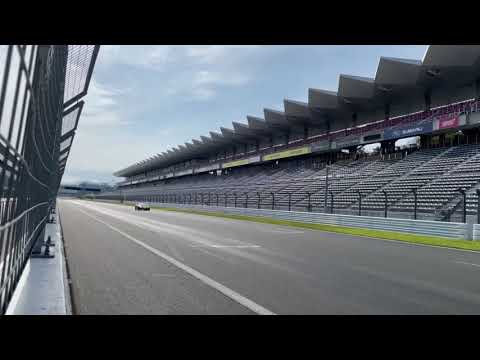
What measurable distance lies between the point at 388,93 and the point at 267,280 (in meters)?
36.4

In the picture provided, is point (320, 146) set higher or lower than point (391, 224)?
higher

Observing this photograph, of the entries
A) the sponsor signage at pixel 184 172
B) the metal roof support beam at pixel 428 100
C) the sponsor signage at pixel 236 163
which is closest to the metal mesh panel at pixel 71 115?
the metal roof support beam at pixel 428 100

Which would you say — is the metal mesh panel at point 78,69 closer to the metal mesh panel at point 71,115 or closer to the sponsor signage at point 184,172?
the metal mesh panel at point 71,115

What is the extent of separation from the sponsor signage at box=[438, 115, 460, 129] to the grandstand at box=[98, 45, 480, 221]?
46 millimetres

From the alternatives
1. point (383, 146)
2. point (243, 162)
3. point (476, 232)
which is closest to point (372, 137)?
point (383, 146)

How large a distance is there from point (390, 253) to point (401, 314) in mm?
7466

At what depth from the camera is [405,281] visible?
24.8ft

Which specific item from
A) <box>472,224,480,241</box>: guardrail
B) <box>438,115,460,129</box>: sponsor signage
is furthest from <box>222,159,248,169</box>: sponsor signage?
<box>472,224,480,241</box>: guardrail

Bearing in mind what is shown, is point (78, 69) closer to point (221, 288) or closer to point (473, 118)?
point (221, 288)

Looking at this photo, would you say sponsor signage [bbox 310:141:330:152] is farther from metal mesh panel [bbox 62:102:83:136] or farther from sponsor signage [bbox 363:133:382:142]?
metal mesh panel [bbox 62:102:83:136]

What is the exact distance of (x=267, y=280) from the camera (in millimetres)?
7434

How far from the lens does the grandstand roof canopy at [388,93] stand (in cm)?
3247

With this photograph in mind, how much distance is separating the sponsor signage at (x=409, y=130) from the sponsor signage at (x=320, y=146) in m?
9.10
